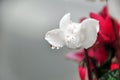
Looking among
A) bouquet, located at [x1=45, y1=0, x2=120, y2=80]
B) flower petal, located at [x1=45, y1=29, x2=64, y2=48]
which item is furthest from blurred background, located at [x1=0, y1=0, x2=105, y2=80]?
flower petal, located at [x1=45, y1=29, x2=64, y2=48]

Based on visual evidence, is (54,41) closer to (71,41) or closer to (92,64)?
(71,41)

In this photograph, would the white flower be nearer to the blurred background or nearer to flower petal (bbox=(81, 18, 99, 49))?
flower petal (bbox=(81, 18, 99, 49))

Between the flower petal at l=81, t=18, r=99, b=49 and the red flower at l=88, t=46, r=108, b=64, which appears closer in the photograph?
the flower petal at l=81, t=18, r=99, b=49

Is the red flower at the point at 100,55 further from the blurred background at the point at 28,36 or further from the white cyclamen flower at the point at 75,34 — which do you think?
the blurred background at the point at 28,36

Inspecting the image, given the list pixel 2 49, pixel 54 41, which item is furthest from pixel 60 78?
pixel 54 41

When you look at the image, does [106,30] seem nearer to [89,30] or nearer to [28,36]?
[89,30]

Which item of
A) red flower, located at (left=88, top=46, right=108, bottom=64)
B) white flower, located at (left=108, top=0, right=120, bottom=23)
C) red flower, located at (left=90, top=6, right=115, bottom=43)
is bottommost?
red flower, located at (left=88, top=46, right=108, bottom=64)
